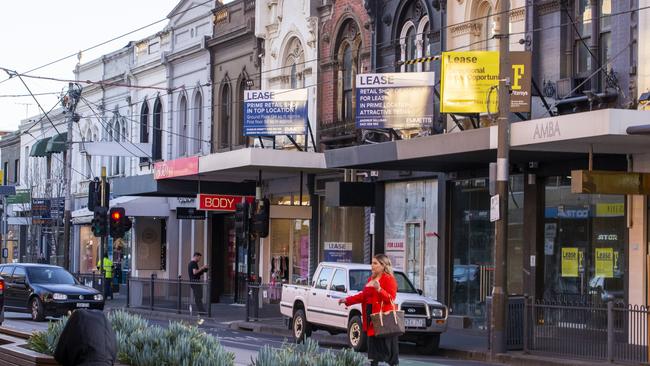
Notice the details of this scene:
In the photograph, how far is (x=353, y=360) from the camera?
432 inches

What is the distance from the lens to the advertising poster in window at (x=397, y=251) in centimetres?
3247

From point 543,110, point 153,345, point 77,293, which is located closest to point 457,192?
point 543,110

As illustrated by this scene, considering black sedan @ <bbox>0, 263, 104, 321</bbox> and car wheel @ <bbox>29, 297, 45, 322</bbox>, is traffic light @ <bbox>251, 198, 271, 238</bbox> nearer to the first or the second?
black sedan @ <bbox>0, 263, 104, 321</bbox>

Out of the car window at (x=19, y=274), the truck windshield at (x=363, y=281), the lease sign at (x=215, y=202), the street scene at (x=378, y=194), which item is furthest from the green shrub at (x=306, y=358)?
the lease sign at (x=215, y=202)

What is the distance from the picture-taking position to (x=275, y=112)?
113ft

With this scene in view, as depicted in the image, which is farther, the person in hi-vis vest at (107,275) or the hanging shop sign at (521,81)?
the person in hi-vis vest at (107,275)

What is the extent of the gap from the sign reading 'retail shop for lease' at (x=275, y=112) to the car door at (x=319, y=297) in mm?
9527

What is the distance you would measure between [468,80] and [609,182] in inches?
190

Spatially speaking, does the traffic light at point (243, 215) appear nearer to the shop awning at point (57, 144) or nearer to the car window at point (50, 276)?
the car window at point (50, 276)

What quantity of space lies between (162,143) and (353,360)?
3768 centimetres

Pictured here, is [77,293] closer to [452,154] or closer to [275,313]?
[275,313]

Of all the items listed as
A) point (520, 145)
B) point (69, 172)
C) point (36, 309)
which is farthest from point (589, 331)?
point (69, 172)

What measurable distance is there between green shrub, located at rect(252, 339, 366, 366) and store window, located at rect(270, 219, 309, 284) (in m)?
26.2

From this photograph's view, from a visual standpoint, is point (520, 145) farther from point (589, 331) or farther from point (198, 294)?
point (198, 294)
